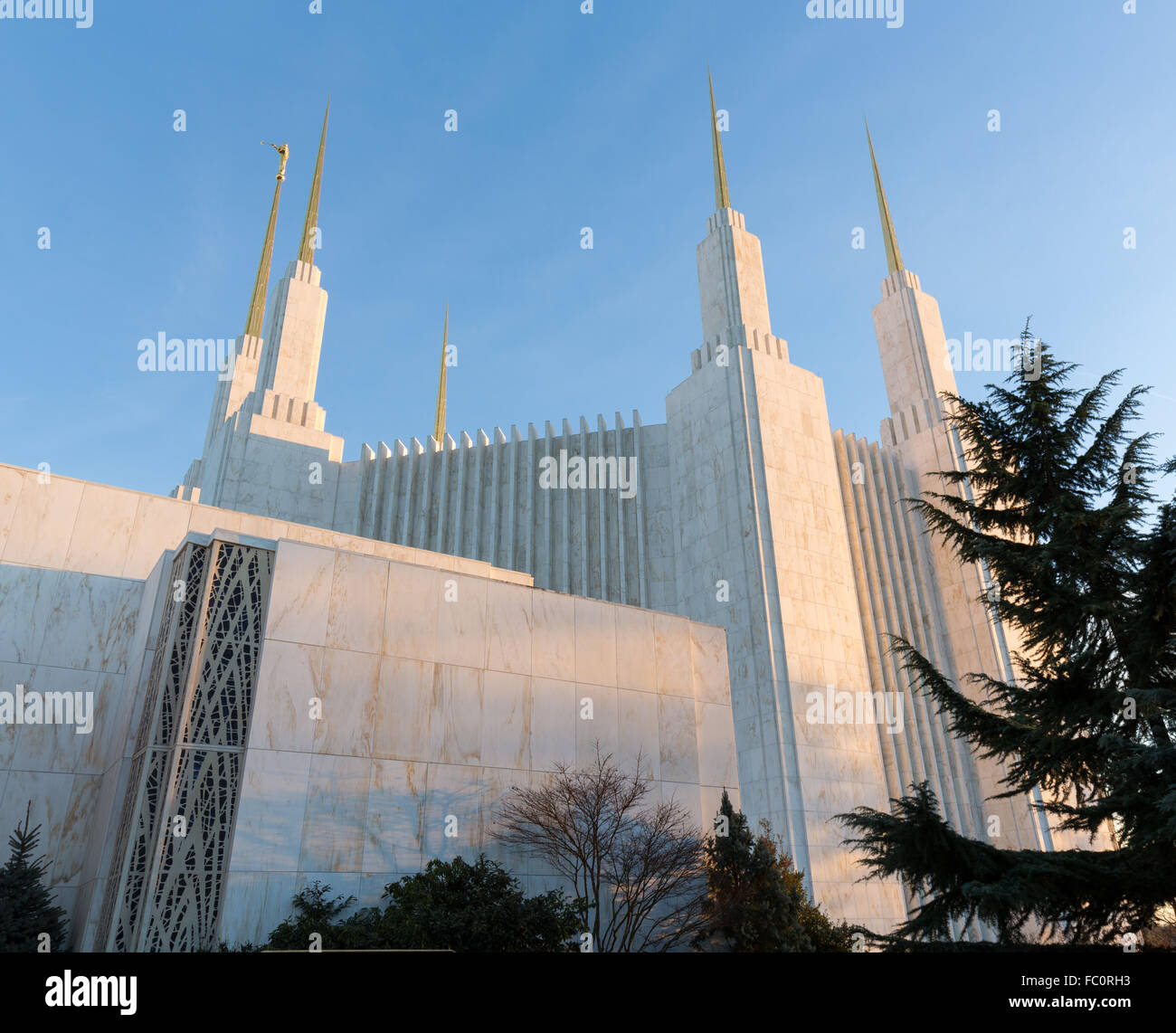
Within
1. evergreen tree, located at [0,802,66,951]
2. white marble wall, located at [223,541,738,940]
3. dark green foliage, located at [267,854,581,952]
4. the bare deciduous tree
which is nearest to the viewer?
evergreen tree, located at [0,802,66,951]

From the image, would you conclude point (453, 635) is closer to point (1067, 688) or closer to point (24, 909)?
point (24, 909)

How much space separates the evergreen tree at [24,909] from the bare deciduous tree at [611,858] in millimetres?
6896

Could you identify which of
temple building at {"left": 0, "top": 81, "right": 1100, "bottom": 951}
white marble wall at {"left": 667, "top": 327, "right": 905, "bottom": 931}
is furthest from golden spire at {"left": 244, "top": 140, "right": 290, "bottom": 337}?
white marble wall at {"left": 667, "top": 327, "right": 905, "bottom": 931}

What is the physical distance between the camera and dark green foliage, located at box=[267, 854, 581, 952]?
1207cm

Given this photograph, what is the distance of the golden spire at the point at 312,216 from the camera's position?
1382 inches

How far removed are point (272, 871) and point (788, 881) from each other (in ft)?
29.7

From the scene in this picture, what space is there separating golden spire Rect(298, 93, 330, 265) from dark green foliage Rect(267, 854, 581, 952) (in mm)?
28270

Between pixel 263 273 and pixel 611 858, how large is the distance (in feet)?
99.8

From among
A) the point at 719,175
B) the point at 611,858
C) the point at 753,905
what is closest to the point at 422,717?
the point at 611,858

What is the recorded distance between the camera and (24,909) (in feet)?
40.4

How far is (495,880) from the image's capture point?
44.5 ft

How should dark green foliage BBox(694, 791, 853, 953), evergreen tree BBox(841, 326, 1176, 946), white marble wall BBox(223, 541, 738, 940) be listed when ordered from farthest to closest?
dark green foliage BBox(694, 791, 853, 953), white marble wall BBox(223, 541, 738, 940), evergreen tree BBox(841, 326, 1176, 946)

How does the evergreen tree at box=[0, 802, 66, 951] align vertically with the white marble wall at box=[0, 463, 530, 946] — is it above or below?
below

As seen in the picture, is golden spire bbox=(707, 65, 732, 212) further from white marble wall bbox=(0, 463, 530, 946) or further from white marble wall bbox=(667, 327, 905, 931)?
white marble wall bbox=(0, 463, 530, 946)
